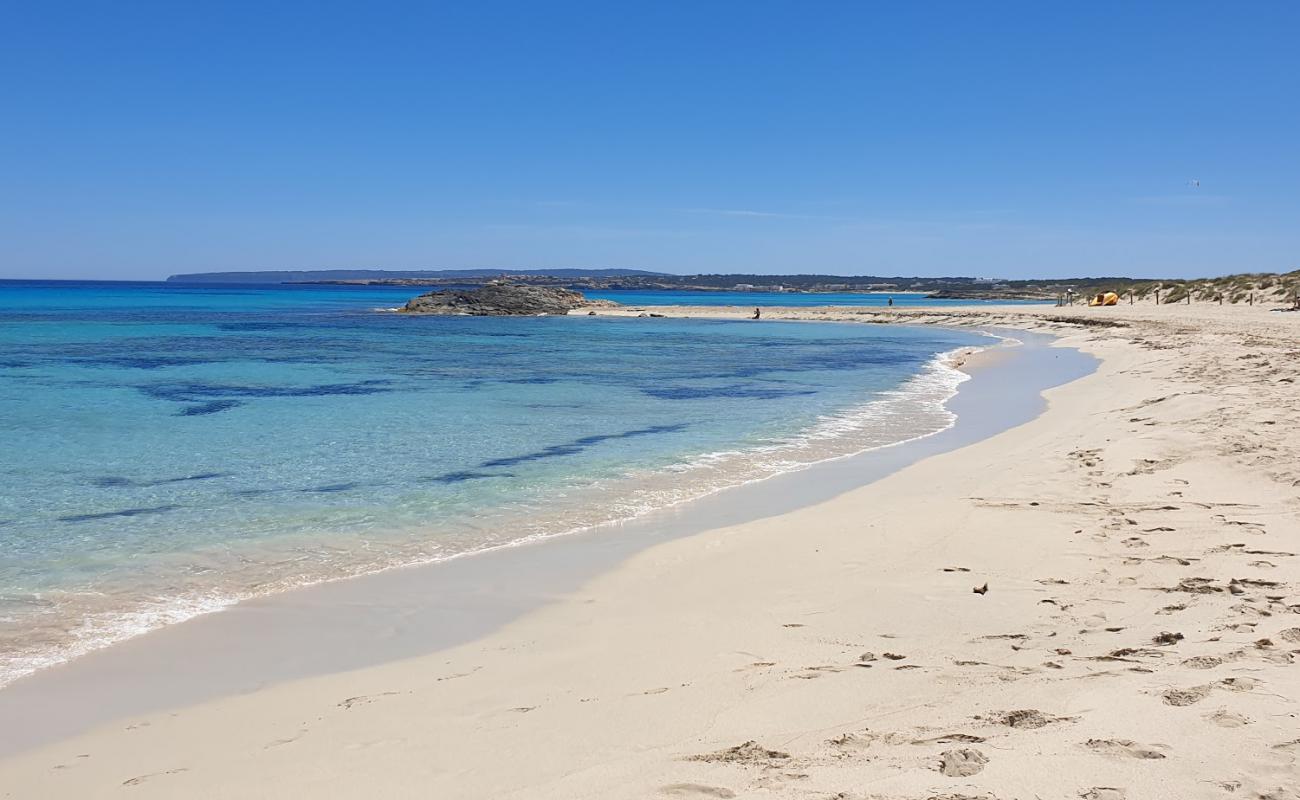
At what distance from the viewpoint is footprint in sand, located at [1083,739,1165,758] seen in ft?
10.7

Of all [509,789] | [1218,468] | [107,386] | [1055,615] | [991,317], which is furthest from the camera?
[991,317]

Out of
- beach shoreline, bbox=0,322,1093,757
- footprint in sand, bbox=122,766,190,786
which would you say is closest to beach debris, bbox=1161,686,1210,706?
beach shoreline, bbox=0,322,1093,757

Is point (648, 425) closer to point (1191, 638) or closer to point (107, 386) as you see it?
point (1191, 638)

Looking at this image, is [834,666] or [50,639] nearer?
[834,666]

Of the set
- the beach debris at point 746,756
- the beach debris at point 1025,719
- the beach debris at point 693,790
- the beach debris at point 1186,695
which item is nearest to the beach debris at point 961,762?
the beach debris at point 1025,719

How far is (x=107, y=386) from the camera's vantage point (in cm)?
1997

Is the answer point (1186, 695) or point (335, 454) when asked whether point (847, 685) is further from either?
point (335, 454)

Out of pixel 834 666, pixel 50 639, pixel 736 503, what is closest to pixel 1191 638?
pixel 834 666

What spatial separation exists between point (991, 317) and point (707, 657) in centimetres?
6021

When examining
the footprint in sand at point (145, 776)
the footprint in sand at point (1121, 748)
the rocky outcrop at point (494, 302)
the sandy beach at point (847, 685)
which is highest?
the rocky outcrop at point (494, 302)

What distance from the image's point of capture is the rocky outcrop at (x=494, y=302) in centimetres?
7075

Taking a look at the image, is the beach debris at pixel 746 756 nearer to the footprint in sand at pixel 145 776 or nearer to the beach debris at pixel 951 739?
the beach debris at pixel 951 739

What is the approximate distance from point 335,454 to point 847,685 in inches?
363

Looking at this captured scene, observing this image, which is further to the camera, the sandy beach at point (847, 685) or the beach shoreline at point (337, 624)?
the beach shoreline at point (337, 624)
